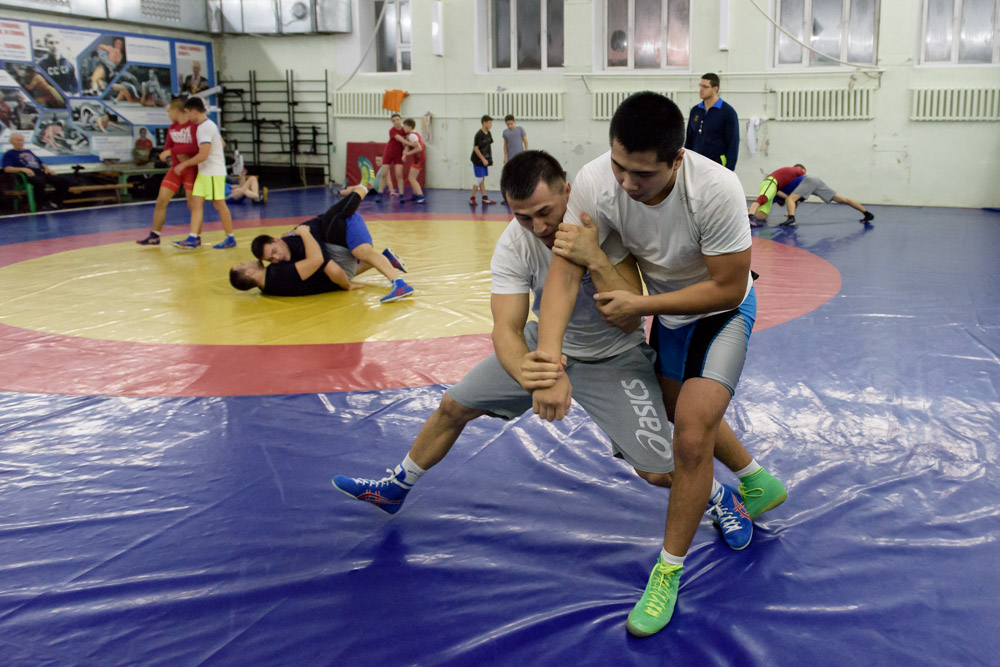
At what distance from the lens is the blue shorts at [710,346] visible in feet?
7.77

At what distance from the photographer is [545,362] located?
7.48 ft

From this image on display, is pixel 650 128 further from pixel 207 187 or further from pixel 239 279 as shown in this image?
pixel 207 187

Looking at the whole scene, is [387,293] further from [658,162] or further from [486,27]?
[486,27]

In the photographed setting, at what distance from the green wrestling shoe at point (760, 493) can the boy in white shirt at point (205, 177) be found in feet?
21.8

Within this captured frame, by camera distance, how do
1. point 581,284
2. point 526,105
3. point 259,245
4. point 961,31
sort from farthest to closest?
point 526,105, point 961,31, point 259,245, point 581,284

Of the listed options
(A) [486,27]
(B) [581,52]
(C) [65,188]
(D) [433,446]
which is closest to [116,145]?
(C) [65,188]

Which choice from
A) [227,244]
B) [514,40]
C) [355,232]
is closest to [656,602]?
[355,232]

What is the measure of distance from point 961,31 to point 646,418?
1251 centimetres

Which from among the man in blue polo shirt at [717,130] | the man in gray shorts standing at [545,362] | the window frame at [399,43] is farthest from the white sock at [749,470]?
the window frame at [399,43]

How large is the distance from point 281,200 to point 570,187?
37.9 ft

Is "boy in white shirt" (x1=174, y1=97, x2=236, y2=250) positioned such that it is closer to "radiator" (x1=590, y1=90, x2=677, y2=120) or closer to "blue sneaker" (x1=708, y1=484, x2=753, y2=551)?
"blue sneaker" (x1=708, y1=484, x2=753, y2=551)

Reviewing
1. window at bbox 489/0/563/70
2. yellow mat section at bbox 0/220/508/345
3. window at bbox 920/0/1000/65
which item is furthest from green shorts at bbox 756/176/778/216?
window at bbox 489/0/563/70

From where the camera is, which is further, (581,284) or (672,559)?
(581,284)

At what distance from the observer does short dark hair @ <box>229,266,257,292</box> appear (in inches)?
232
